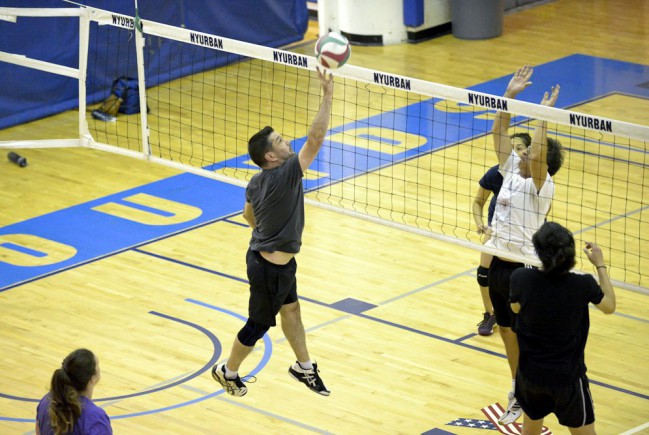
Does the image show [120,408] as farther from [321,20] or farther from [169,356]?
[321,20]

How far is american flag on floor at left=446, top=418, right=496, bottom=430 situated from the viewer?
964cm

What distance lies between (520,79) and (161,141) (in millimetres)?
8435

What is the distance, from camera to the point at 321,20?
21578 mm

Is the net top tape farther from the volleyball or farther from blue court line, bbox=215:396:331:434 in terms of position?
blue court line, bbox=215:396:331:434

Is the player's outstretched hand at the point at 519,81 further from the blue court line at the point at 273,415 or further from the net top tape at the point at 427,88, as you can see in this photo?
the blue court line at the point at 273,415

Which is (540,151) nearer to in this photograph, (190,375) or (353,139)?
(190,375)

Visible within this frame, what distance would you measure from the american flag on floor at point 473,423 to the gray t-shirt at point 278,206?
2121 mm

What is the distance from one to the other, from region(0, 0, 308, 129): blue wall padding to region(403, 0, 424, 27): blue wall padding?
2.08 metres

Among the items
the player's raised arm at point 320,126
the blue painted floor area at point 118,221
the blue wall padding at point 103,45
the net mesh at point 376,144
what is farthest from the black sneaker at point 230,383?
the blue wall padding at point 103,45

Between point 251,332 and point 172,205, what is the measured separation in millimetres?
6114

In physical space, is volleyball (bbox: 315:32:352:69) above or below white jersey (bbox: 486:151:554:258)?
above

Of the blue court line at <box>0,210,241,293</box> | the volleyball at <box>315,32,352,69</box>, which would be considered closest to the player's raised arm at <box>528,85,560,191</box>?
the volleyball at <box>315,32,352,69</box>

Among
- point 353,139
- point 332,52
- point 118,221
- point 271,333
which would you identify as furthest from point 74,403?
point 353,139

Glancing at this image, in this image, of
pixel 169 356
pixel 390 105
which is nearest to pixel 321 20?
pixel 390 105
